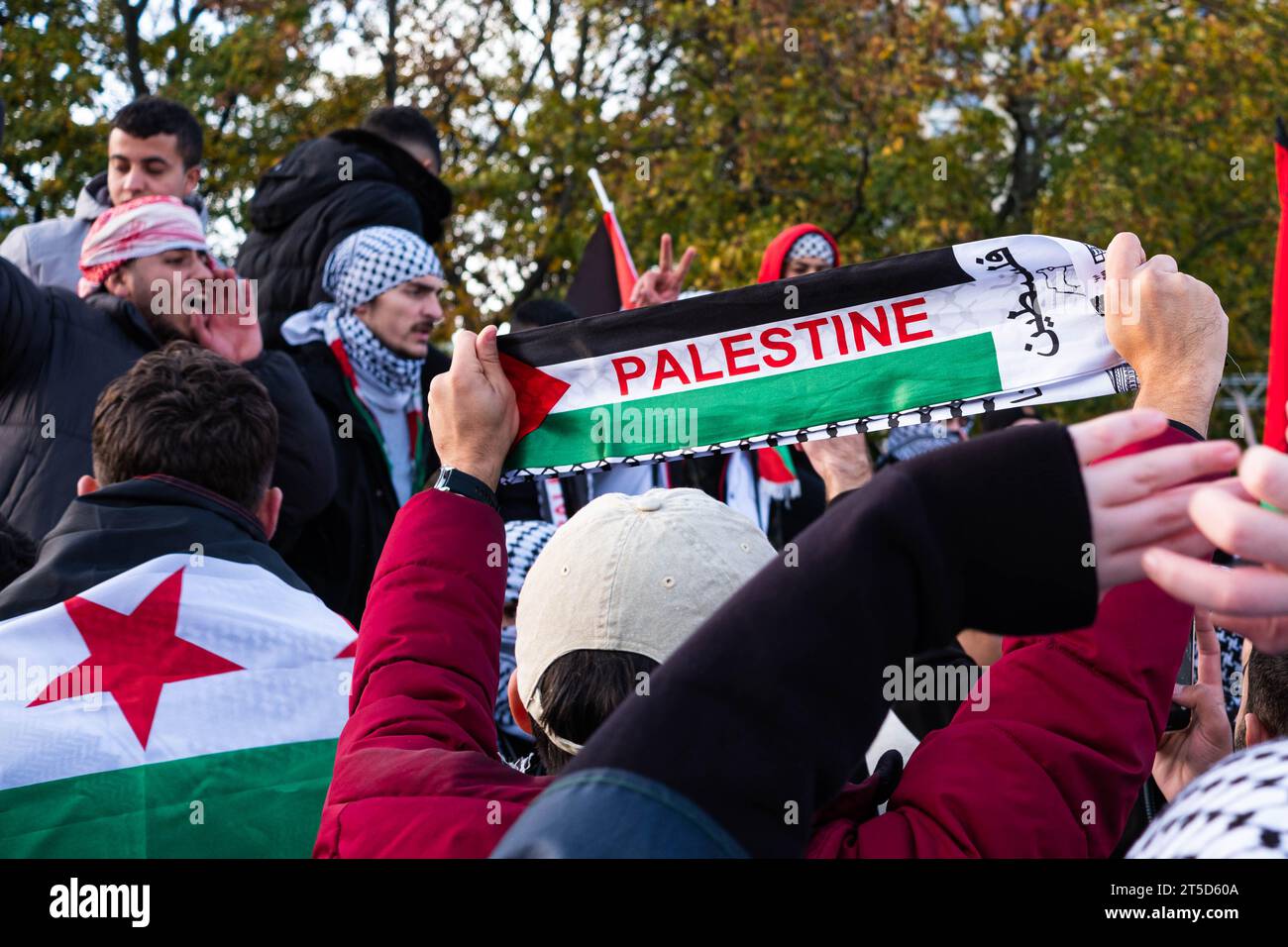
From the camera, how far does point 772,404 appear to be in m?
2.25

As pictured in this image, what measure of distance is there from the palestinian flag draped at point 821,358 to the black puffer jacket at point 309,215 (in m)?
3.20

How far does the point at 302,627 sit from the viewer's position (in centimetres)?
257

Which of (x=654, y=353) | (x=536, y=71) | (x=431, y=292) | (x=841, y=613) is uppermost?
(x=536, y=71)

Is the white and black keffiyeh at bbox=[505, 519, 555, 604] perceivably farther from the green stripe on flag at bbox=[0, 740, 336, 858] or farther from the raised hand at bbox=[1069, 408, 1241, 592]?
the raised hand at bbox=[1069, 408, 1241, 592]

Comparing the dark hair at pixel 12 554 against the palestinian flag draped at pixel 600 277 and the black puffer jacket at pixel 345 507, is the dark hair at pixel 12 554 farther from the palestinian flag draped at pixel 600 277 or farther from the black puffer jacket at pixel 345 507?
the palestinian flag draped at pixel 600 277

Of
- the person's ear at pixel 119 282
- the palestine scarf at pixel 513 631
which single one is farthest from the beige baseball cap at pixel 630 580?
the person's ear at pixel 119 282

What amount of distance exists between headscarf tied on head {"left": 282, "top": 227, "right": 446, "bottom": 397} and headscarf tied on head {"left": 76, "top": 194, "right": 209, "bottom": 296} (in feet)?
2.51

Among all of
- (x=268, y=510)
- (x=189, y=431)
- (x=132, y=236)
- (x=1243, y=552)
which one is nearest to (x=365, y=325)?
(x=132, y=236)

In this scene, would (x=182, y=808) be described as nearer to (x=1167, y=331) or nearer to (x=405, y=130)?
(x=1167, y=331)

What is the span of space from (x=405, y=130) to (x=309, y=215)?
2.58 feet

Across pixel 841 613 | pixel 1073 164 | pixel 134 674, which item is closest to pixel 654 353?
pixel 134 674

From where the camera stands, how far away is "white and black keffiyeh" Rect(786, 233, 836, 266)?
613 centimetres
